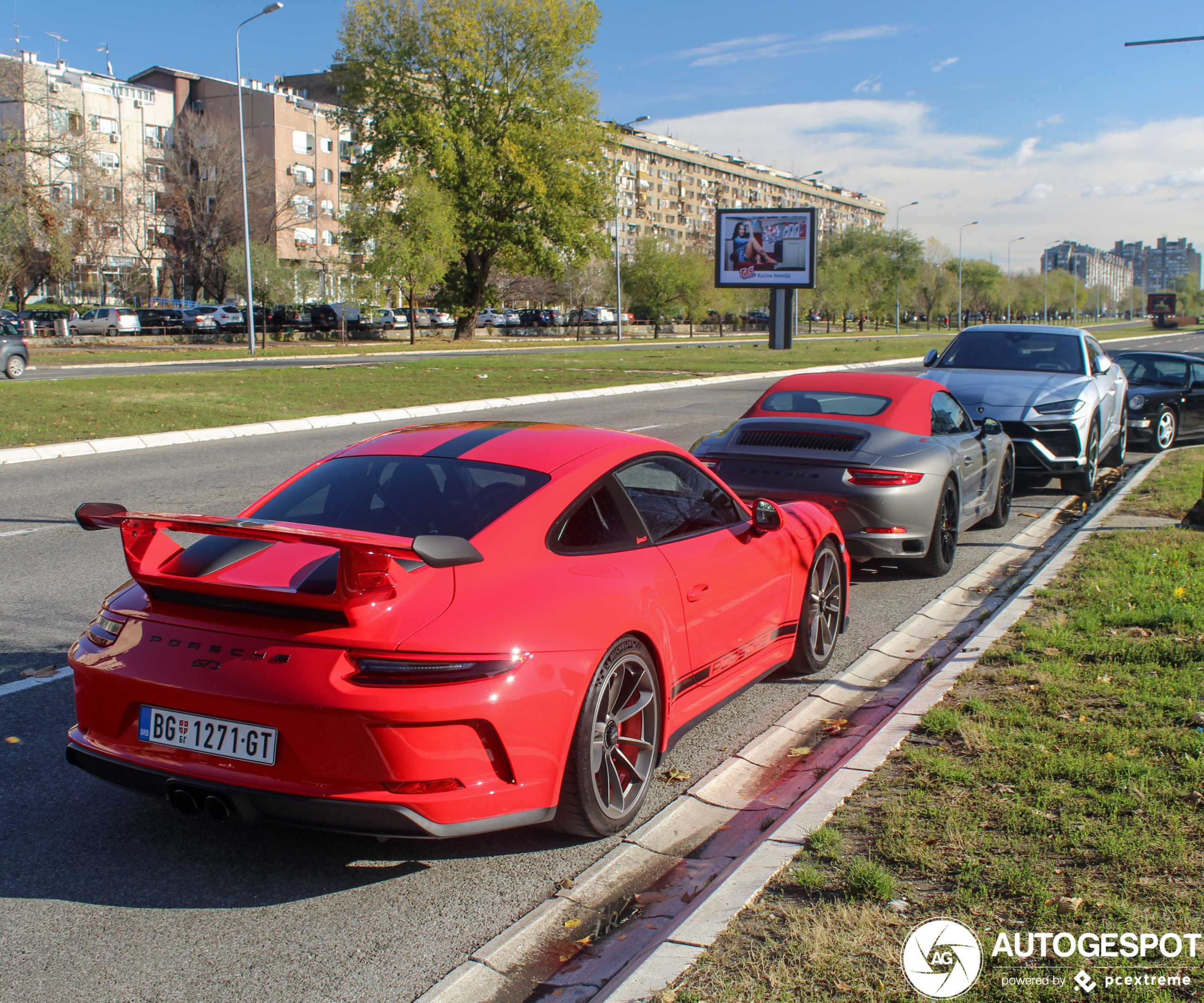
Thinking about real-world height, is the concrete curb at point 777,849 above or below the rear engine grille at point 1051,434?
below

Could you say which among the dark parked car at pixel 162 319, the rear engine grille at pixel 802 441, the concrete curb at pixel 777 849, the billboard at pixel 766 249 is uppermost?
the billboard at pixel 766 249

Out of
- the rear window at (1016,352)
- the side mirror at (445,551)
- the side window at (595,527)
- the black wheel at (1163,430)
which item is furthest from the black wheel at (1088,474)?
the side mirror at (445,551)

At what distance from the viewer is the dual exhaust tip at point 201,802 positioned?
3.19 metres

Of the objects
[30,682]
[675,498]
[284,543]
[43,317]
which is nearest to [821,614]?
[675,498]

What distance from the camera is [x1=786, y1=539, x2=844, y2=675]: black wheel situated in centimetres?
557

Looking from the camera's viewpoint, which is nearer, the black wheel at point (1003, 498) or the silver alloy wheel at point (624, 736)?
the silver alloy wheel at point (624, 736)

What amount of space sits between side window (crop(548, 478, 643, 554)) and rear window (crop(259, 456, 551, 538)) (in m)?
0.17

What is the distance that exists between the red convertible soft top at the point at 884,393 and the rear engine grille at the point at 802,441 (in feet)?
1.09

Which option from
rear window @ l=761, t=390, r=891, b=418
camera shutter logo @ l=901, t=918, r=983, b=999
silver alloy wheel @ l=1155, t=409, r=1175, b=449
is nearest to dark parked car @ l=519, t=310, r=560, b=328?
silver alloy wheel @ l=1155, t=409, r=1175, b=449

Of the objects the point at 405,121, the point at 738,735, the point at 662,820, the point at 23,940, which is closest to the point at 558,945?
the point at 662,820

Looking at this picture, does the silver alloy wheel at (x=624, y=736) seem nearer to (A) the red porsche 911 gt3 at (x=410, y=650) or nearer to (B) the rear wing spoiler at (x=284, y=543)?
(A) the red porsche 911 gt3 at (x=410, y=650)

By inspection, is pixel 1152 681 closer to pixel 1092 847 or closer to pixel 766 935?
pixel 1092 847

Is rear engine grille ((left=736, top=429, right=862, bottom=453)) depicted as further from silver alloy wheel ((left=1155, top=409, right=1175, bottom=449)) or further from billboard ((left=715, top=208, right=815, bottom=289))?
billboard ((left=715, top=208, right=815, bottom=289))

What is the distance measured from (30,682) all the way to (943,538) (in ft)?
19.5
